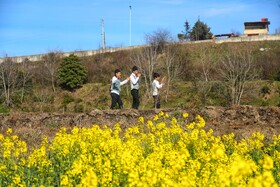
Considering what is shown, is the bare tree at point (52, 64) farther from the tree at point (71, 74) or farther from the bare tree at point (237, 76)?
the bare tree at point (237, 76)

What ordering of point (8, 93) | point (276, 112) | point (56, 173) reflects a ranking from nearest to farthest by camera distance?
point (56, 173)
point (276, 112)
point (8, 93)

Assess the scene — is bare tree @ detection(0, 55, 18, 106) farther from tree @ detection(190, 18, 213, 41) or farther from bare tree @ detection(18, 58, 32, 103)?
tree @ detection(190, 18, 213, 41)

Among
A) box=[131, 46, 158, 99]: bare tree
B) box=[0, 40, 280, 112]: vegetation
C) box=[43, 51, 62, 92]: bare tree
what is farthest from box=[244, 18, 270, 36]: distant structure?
box=[43, 51, 62, 92]: bare tree

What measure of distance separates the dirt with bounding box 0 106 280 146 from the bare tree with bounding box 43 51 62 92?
116 feet

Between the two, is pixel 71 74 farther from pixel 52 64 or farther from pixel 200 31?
pixel 200 31

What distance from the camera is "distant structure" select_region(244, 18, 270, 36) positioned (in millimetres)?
74269

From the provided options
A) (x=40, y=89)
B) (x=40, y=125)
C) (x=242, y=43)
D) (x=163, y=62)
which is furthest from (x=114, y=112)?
(x=242, y=43)

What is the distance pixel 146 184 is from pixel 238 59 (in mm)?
36136

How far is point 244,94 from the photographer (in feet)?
123

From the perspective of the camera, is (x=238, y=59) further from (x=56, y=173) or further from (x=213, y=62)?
(x=56, y=173)

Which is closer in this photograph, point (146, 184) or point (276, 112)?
point (146, 184)

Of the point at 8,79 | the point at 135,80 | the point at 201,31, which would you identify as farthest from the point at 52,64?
the point at 135,80

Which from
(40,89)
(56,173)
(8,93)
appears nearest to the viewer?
(56,173)

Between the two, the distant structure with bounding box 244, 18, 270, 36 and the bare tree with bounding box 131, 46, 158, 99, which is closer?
the bare tree with bounding box 131, 46, 158, 99
